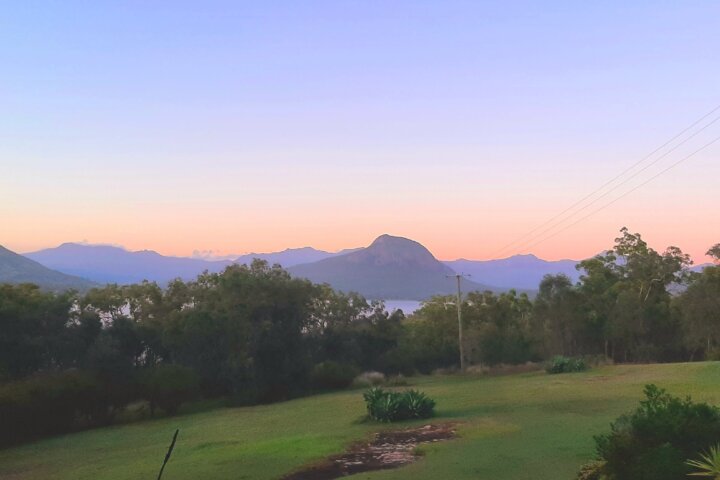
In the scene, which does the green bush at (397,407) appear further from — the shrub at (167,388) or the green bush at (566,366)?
the green bush at (566,366)

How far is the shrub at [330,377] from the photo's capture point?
126 ft

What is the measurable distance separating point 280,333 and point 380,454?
24955mm

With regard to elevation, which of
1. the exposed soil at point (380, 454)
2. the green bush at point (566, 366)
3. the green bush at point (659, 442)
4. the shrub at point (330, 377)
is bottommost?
the shrub at point (330, 377)

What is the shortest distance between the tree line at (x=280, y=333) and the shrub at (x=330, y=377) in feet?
0.26

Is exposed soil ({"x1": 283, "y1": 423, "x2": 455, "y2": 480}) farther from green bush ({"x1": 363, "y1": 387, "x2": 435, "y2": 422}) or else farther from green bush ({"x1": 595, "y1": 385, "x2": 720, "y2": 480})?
green bush ({"x1": 595, "y1": 385, "x2": 720, "y2": 480})

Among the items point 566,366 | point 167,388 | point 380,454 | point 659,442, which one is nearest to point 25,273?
point 167,388

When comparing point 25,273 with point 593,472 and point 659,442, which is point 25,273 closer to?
point 593,472

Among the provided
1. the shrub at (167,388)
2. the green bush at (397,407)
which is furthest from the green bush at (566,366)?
the shrub at (167,388)

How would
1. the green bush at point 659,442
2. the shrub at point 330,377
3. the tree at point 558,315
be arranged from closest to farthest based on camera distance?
the green bush at point 659,442
the shrub at point 330,377
the tree at point 558,315

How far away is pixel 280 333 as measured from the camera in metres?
37.9

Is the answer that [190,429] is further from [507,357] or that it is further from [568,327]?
[568,327]

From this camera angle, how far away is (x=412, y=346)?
178ft

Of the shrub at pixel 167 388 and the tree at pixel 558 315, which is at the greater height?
the tree at pixel 558 315

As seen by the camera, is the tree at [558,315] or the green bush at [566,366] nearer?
the green bush at [566,366]
